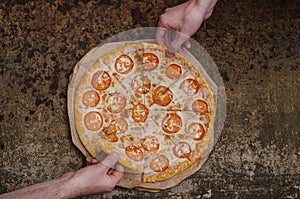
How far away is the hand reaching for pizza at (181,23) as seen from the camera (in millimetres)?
3051

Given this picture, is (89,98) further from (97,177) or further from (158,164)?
(158,164)

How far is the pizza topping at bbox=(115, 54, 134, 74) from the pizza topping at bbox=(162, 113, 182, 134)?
1.65 feet

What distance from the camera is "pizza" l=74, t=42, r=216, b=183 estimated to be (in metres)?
3.20

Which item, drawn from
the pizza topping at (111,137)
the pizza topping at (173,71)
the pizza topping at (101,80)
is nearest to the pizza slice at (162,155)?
the pizza topping at (111,137)

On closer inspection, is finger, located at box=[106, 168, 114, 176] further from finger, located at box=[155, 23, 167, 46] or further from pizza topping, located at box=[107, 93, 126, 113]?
finger, located at box=[155, 23, 167, 46]

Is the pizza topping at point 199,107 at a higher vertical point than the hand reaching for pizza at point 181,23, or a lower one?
lower

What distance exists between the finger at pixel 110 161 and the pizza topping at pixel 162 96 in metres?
0.55

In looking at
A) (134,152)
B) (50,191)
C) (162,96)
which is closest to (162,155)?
(134,152)

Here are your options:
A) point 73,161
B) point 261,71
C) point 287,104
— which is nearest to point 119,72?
point 73,161

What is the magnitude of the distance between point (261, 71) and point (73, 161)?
184 cm

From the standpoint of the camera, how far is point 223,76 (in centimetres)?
356

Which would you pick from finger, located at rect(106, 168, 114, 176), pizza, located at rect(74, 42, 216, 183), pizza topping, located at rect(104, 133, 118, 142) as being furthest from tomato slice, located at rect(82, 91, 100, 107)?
finger, located at rect(106, 168, 114, 176)

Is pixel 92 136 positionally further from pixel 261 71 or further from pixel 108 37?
pixel 261 71

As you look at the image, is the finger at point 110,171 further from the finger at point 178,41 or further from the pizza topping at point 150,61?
the finger at point 178,41
